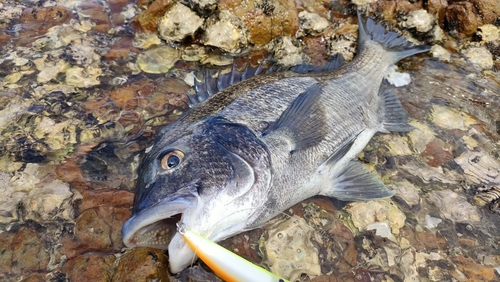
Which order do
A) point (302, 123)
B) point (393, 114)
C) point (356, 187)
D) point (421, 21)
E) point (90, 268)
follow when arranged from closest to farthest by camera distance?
point (90, 268) < point (302, 123) < point (356, 187) < point (393, 114) < point (421, 21)

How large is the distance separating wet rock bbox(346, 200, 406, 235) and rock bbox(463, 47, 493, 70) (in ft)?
9.94

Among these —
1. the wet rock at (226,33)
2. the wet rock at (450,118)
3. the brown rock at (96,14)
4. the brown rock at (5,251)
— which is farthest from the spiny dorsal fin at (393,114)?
the brown rock at (96,14)

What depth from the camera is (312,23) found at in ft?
17.3

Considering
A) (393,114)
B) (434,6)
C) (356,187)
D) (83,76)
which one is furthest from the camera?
(434,6)

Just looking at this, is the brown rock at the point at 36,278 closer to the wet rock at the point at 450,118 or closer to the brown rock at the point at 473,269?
the brown rock at the point at 473,269

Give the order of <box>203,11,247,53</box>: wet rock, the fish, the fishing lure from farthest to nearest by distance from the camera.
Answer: <box>203,11,247,53</box>: wet rock, the fish, the fishing lure

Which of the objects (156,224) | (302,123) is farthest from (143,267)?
(302,123)

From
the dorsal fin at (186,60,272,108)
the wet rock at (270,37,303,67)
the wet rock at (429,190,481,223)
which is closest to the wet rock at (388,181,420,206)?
the wet rock at (429,190,481,223)

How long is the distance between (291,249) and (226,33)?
305 cm

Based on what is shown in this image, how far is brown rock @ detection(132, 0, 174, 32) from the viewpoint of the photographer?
501 centimetres

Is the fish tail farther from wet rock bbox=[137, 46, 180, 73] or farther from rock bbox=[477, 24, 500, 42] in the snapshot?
wet rock bbox=[137, 46, 180, 73]

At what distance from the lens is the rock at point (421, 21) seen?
5.26 metres

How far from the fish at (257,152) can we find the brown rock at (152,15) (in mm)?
1781

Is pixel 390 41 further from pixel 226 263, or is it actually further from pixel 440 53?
pixel 226 263
